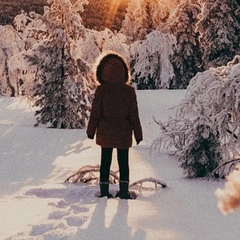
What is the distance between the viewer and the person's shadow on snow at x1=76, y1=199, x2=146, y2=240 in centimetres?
380

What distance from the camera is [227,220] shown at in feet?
14.3

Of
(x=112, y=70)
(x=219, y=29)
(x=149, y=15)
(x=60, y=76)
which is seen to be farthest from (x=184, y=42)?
(x=112, y=70)

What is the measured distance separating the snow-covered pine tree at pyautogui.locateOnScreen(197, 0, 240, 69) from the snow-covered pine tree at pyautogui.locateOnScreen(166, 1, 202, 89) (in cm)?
877

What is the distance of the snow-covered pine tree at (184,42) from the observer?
3812 cm

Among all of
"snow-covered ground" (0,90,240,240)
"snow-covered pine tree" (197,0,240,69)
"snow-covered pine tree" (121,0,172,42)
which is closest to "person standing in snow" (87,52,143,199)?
"snow-covered ground" (0,90,240,240)

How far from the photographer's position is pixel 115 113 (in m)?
5.48

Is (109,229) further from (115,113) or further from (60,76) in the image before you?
(60,76)

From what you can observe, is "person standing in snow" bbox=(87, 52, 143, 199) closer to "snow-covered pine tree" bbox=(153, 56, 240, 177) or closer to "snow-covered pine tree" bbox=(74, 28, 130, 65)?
"snow-covered pine tree" bbox=(153, 56, 240, 177)

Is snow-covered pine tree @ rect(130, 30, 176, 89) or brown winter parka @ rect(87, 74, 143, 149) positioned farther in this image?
snow-covered pine tree @ rect(130, 30, 176, 89)

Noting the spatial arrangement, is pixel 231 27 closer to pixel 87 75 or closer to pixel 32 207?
pixel 87 75

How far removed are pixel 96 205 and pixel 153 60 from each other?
27.8m

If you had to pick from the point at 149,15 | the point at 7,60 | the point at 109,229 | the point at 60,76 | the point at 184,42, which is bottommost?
the point at 7,60

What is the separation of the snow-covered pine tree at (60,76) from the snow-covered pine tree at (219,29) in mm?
13844

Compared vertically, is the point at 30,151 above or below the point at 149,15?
below
